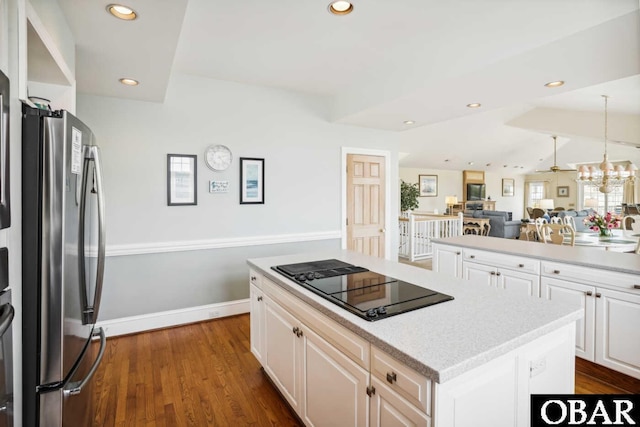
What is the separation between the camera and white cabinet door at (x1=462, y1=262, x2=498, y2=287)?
312 centimetres

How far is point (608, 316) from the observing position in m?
2.36

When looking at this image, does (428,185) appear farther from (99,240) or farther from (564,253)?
(99,240)

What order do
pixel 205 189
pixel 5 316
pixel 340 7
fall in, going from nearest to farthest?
pixel 5 316 → pixel 340 7 → pixel 205 189

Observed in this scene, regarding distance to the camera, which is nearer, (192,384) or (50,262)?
(50,262)

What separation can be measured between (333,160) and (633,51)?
115 inches

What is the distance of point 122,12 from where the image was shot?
178cm

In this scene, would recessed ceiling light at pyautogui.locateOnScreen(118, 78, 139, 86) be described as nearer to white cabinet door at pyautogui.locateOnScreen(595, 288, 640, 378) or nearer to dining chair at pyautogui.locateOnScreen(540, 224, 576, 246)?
white cabinet door at pyautogui.locateOnScreen(595, 288, 640, 378)

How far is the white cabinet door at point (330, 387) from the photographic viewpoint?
1.36 metres

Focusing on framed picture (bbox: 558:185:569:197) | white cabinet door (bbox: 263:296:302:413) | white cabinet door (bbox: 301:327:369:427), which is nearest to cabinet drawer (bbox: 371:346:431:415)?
white cabinet door (bbox: 301:327:369:427)

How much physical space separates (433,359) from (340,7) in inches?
85.9

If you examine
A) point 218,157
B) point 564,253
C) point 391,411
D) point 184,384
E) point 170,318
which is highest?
point 218,157

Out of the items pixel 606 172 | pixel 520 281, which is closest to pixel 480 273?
pixel 520 281

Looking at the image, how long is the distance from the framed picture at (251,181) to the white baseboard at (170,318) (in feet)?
3.84

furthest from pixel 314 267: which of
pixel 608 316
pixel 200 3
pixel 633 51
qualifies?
pixel 633 51
